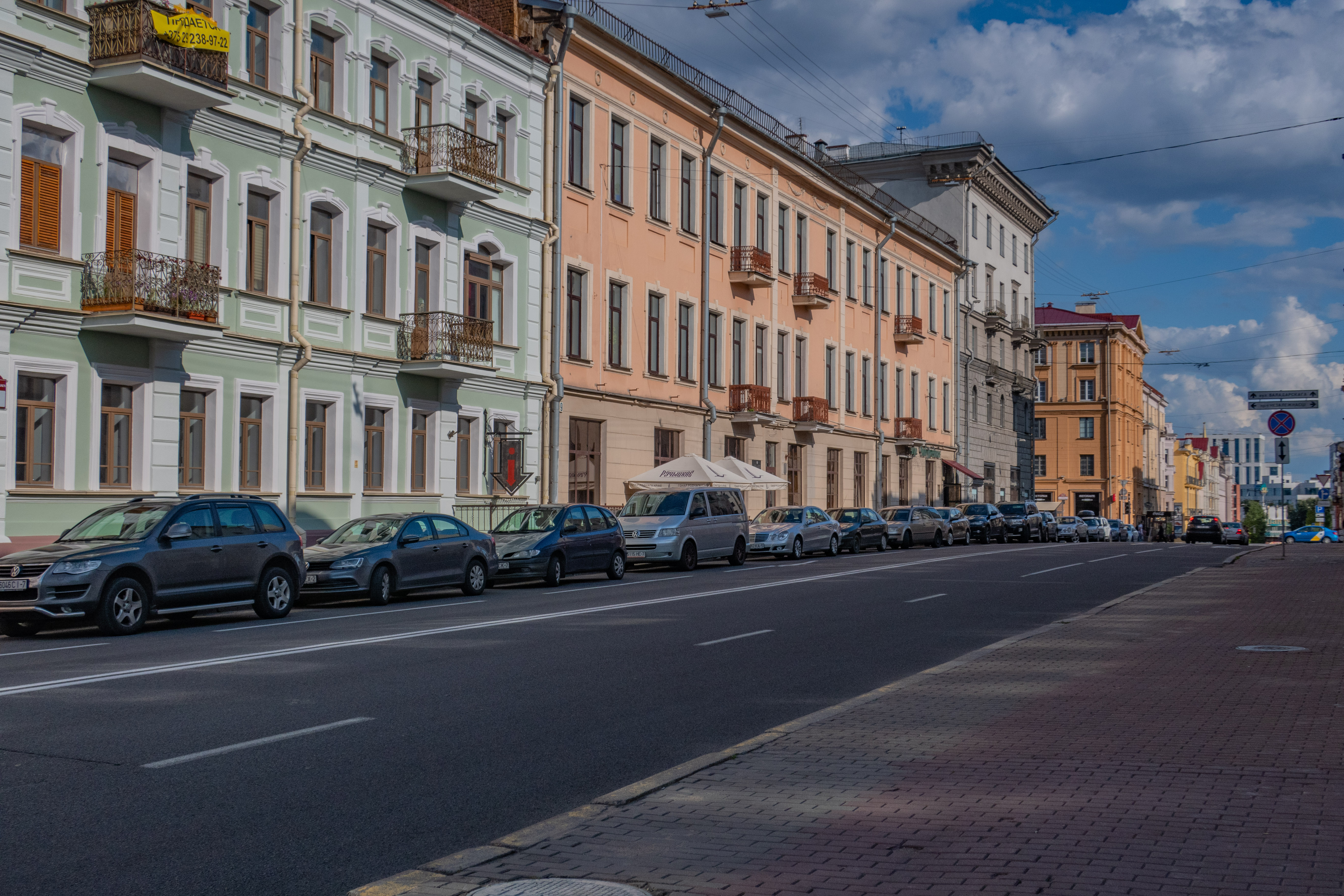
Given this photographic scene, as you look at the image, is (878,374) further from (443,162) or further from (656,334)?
(443,162)

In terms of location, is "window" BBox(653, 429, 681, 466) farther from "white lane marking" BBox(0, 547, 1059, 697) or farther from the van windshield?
"white lane marking" BBox(0, 547, 1059, 697)

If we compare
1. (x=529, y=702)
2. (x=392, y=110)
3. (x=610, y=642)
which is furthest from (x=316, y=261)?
(x=529, y=702)

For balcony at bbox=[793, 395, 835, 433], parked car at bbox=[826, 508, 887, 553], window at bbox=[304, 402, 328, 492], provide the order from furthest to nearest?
balcony at bbox=[793, 395, 835, 433] → parked car at bbox=[826, 508, 887, 553] → window at bbox=[304, 402, 328, 492]

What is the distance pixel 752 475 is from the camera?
37.5 meters

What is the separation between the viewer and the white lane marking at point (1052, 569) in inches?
1010

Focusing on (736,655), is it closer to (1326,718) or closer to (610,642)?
(610,642)

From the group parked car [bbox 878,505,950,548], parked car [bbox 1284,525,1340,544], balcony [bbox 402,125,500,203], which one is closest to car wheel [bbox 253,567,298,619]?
balcony [bbox 402,125,500,203]

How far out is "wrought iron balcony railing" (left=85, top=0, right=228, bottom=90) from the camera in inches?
824

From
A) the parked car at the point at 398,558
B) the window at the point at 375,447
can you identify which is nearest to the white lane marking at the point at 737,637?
the parked car at the point at 398,558

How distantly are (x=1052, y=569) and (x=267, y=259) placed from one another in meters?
16.9

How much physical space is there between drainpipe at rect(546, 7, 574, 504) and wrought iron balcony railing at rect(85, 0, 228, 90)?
12841mm

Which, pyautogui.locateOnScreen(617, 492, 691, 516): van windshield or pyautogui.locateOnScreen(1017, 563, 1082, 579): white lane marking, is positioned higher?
pyautogui.locateOnScreen(617, 492, 691, 516): van windshield

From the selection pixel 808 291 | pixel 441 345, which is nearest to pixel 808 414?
pixel 808 291

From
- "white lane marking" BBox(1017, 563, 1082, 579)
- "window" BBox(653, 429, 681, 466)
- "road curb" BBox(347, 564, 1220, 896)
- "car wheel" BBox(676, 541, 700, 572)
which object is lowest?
"road curb" BBox(347, 564, 1220, 896)
